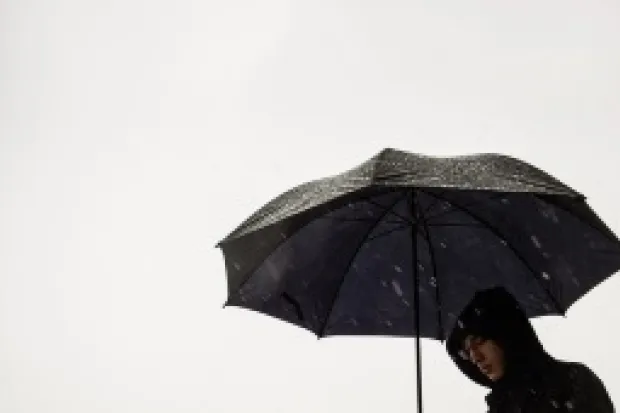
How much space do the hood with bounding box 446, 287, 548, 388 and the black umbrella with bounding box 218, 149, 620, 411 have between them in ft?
2.81

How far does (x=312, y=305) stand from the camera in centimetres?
519

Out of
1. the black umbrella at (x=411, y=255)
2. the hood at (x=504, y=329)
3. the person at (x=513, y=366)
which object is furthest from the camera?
the black umbrella at (x=411, y=255)

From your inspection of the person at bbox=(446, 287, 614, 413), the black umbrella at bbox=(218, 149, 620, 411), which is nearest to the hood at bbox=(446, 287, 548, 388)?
the person at bbox=(446, 287, 614, 413)

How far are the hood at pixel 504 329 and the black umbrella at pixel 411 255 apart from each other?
2.81 feet

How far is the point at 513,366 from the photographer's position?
3.55 metres

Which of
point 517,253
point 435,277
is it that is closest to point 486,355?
Answer: point 517,253

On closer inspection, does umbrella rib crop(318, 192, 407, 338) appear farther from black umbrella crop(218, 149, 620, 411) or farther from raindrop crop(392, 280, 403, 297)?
raindrop crop(392, 280, 403, 297)

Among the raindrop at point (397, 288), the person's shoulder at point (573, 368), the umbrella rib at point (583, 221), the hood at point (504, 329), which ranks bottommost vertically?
the person's shoulder at point (573, 368)

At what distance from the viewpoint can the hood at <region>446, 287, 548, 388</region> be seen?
11.6 ft

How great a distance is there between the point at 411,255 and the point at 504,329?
162 cm

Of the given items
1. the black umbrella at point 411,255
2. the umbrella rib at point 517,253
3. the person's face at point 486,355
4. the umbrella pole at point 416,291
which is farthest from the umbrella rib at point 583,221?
the person's face at point 486,355

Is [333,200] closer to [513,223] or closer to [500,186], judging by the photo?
[500,186]

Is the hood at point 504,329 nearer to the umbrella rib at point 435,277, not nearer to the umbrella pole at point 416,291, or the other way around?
the umbrella pole at point 416,291

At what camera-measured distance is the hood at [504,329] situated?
355 centimetres
